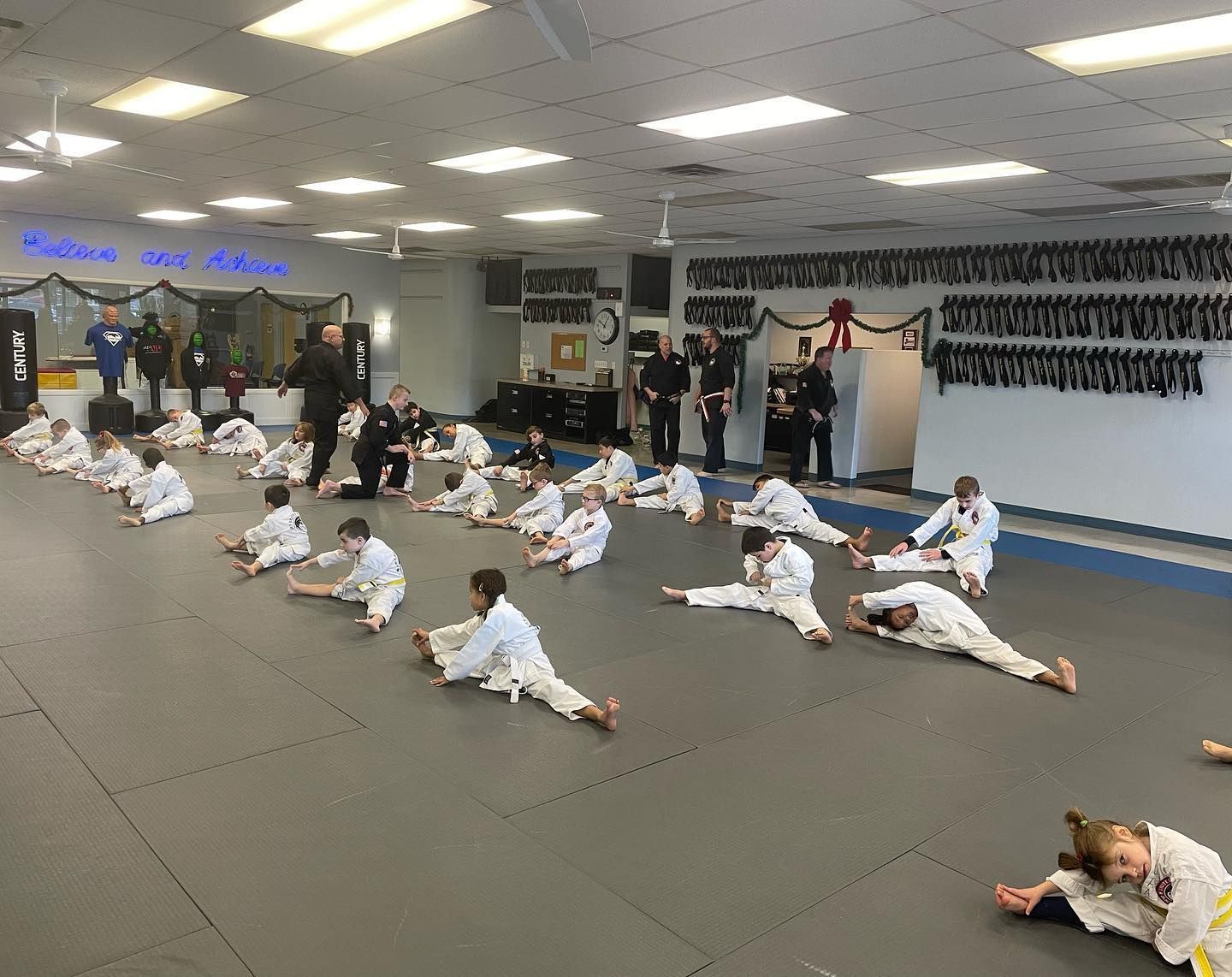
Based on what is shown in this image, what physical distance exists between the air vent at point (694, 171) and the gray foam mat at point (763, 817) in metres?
4.66

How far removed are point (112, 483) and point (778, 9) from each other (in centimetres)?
785

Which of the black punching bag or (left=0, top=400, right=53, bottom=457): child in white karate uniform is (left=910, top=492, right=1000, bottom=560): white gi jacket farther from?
the black punching bag

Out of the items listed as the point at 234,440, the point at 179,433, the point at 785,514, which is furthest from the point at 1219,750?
the point at 179,433

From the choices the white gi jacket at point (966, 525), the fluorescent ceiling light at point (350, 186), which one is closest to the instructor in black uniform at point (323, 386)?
the fluorescent ceiling light at point (350, 186)

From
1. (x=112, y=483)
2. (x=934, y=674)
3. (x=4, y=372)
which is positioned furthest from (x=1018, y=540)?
(x=4, y=372)

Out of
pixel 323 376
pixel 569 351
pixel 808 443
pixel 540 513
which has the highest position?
pixel 569 351

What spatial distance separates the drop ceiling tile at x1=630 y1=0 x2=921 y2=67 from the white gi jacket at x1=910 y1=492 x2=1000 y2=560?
393 centimetres

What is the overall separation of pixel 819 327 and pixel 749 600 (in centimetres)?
706

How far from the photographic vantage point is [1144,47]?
415cm

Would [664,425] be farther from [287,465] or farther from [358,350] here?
[358,350]

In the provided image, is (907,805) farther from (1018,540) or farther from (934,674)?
(1018,540)

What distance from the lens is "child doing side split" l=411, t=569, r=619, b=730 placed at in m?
4.23

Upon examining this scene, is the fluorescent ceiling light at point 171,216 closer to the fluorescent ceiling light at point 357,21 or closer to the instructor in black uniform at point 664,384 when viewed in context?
the instructor in black uniform at point 664,384

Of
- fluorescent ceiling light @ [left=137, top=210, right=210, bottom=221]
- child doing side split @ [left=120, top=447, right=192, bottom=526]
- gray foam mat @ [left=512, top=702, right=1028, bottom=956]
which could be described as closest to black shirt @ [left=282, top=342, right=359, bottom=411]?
child doing side split @ [left=120, top=447, right=192, bottom=526]
